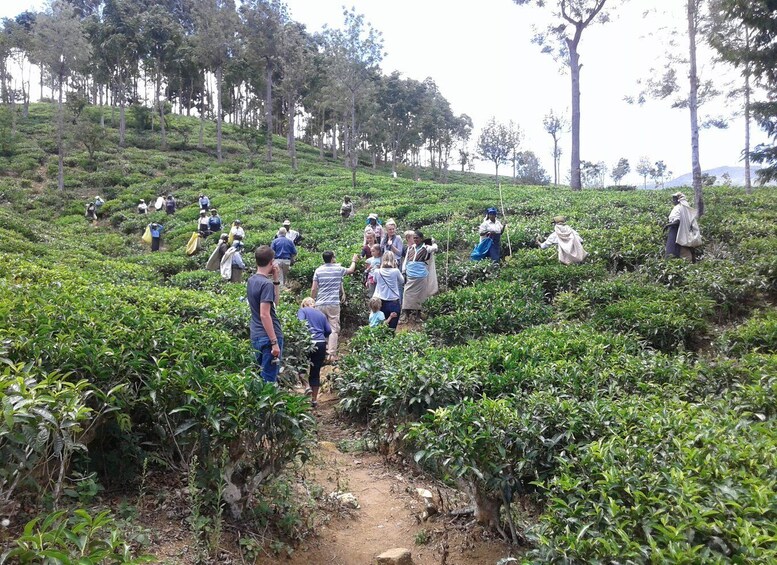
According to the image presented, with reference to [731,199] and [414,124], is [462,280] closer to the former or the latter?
[731,199]

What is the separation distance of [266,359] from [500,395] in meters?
2.36

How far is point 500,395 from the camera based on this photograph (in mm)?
4980

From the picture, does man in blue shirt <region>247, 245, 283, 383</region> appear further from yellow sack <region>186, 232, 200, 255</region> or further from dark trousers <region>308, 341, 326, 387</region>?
yellow sack <region>186, 232, 200, 255</region>

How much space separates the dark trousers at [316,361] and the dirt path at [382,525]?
4.56ft

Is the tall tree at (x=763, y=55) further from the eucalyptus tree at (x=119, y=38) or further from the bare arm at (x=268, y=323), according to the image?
the eucalyptus tree at (x=119, y=38)

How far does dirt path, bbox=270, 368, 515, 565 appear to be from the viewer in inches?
143

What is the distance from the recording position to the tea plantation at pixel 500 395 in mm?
2727

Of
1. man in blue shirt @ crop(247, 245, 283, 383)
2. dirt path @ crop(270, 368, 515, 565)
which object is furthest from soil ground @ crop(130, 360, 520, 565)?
man in blue shirt @ crop(247, 245, 283, 383)

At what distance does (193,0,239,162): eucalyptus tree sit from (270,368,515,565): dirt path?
35.3m

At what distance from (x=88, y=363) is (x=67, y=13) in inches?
1551

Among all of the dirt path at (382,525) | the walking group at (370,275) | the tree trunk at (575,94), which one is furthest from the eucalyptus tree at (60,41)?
the dirt path at (382,525)

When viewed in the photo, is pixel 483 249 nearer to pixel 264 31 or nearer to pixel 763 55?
pixel 763 55

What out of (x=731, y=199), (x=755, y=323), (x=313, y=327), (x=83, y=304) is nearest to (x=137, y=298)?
(x=83, y=304)

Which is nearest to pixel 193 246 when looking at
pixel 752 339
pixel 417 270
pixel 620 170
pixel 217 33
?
pixel 417 270
